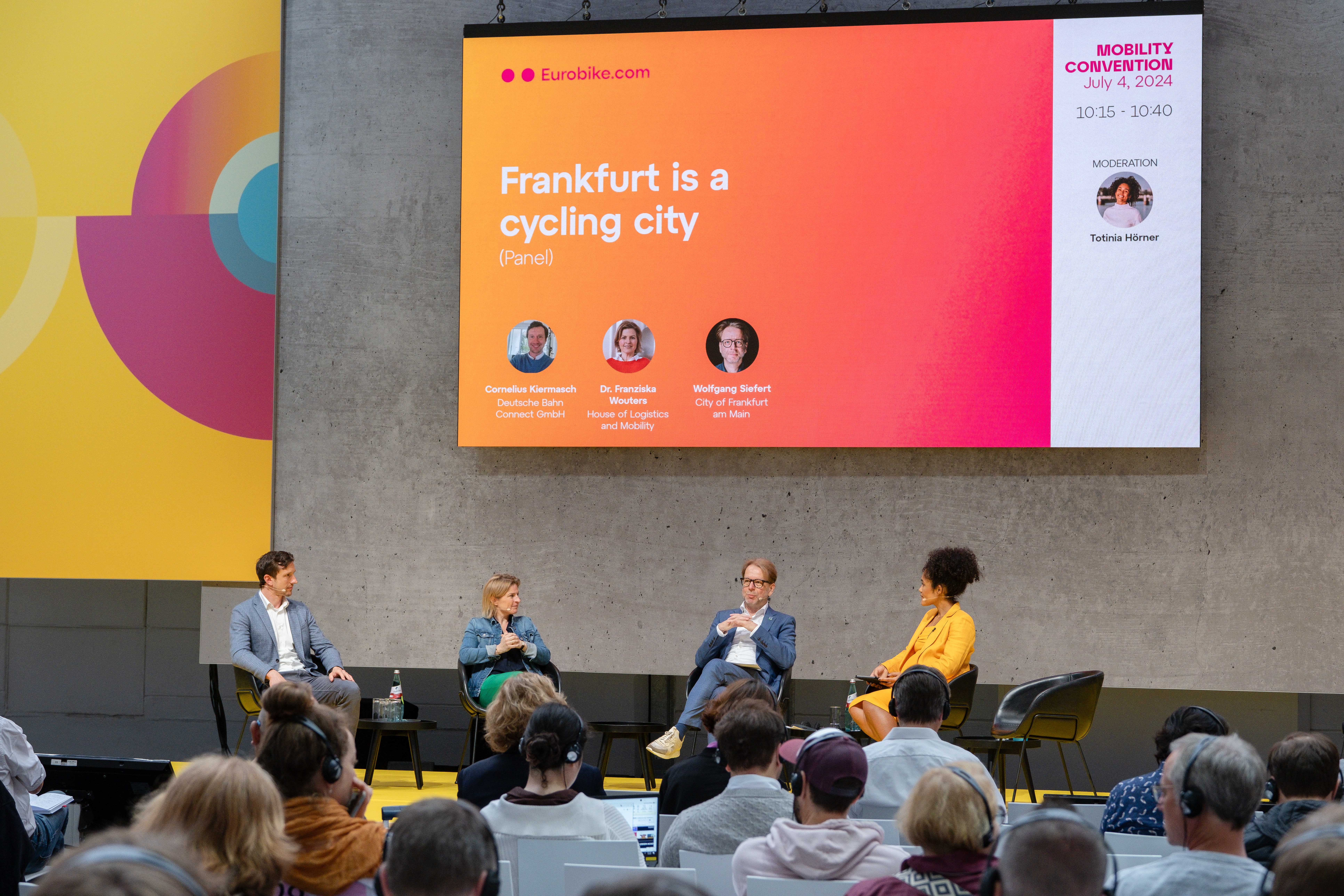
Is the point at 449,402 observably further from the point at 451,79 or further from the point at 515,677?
the point at 515,677

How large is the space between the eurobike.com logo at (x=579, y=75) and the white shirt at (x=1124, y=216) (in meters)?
Result: 2.52

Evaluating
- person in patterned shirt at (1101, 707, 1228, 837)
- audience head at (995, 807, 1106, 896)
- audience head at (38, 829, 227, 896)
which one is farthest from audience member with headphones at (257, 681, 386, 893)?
person in patterned shirt at (1101, 707, 1228, 837)

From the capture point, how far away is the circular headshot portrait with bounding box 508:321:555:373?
632cm

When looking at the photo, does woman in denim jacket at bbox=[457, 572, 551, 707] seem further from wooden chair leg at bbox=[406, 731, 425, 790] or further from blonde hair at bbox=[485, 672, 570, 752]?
blonde hair at bbox=[485, 672, 570, 752]

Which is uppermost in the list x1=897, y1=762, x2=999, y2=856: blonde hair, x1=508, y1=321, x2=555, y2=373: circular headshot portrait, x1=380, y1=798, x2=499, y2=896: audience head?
x1=508, y1=321, x2=555, y2=373: circular headshot portrait

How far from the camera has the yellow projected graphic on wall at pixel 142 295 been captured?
6695 mm

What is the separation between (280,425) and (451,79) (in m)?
2.20

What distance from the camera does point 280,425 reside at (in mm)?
6656

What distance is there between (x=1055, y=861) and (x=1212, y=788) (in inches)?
31.0

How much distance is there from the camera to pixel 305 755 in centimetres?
225

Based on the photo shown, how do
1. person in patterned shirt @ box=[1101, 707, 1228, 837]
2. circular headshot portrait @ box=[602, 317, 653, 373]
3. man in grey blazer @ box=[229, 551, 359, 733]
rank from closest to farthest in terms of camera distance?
1. person in patterned shirt @ box=[1101, 707, 1228, 837]
2. man in grey blazer @ box=[229, 551, 359, 733]
3. circular headshot portrait @ box=[602, 317, 653, 373]

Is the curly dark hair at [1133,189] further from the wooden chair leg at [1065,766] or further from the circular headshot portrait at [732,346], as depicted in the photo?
the wooden chair leg at [1065,766]

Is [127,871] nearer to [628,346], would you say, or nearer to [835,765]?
[835,765]

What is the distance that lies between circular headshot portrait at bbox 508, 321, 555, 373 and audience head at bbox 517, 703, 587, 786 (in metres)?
3.50
